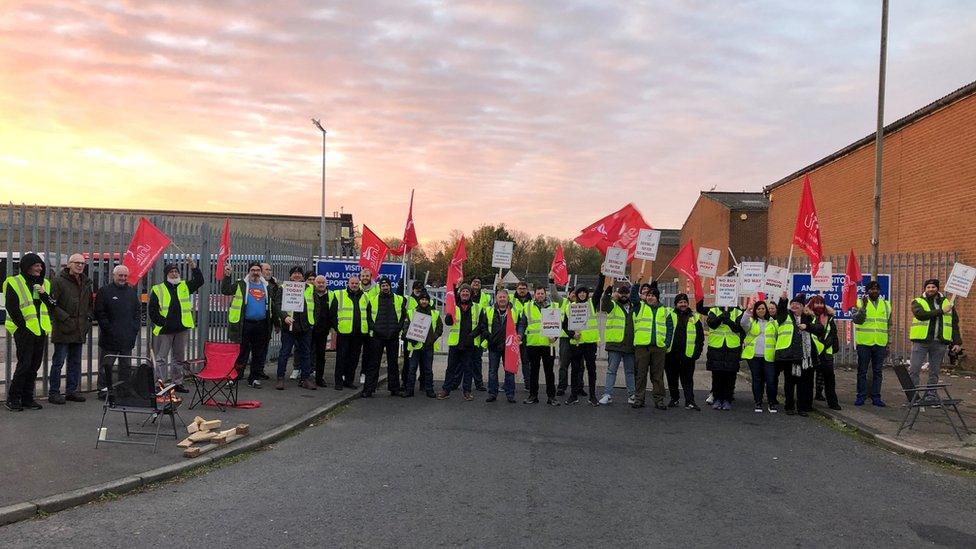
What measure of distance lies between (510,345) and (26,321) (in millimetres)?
6654

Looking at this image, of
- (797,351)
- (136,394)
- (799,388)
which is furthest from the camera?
(799,388)

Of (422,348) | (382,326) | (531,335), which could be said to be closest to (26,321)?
(382,326)

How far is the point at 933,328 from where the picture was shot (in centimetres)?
1112

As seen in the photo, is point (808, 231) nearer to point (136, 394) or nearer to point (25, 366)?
point (136, 394)

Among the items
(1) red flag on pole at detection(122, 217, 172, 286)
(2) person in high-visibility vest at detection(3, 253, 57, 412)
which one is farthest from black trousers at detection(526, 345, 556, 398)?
(2) person in high-visibility vest at detection(3, 253, 57, 412)

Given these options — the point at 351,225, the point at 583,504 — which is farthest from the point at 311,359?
the point at 351,225

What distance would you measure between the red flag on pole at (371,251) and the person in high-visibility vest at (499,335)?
3478 mm

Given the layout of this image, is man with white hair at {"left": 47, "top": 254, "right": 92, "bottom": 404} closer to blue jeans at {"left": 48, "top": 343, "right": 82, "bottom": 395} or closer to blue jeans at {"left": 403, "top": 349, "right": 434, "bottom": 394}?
blue jeans at {"left": 48, "top": 343, "right": 82, "bottom": 395}

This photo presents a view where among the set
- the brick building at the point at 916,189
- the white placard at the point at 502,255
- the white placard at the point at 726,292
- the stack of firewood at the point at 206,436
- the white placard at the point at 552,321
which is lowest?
the stack of firewood at the point at 206,436

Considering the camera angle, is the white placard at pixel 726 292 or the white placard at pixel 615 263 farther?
the white placard at pixel 726 292

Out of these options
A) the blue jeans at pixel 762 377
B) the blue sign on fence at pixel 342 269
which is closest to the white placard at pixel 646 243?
the blue jeans at pixel 762 377

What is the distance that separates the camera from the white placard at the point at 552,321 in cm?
1145

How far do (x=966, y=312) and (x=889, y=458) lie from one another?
417 inches

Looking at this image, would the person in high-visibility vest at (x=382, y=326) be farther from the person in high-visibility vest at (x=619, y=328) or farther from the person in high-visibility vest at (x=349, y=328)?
the person in high-visibility vest at (x=619, y=328)
